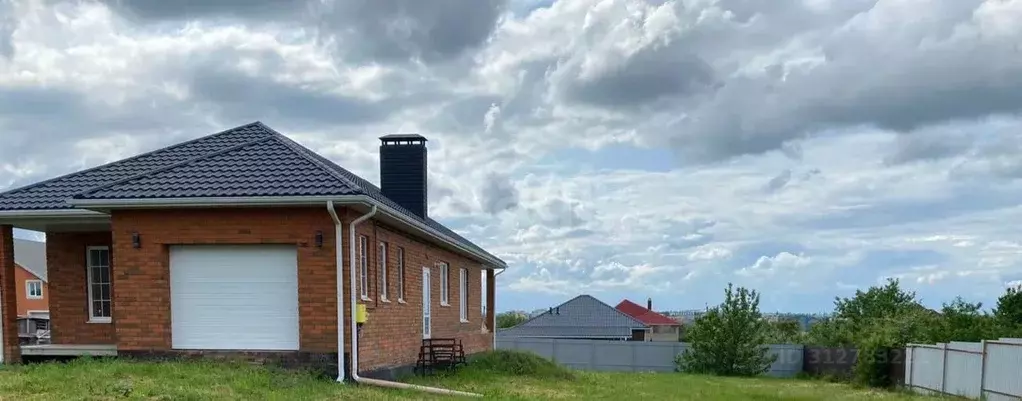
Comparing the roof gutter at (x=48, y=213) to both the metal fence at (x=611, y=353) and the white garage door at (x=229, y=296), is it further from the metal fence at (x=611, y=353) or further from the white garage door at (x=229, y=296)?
the metal fence at (x=611, y=353)

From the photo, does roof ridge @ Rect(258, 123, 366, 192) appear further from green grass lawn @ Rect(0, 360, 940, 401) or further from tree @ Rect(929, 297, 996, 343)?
tree @ Rect(929, 297, 996, 343)

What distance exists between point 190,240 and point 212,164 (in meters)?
1.36

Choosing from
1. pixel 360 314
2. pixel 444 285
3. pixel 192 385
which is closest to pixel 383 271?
pixel 360 314

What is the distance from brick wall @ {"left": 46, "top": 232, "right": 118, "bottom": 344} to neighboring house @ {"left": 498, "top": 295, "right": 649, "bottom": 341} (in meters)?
44.7

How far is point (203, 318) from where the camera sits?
42.9ft

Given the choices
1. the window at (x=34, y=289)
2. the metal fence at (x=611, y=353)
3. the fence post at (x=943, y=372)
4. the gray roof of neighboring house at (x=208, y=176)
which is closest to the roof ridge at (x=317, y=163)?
the gray roof of neighboring house at (x=208, y=176)

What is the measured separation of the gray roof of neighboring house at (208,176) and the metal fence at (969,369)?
13.0m

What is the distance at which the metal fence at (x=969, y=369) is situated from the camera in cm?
1764

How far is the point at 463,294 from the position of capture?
76.6ft

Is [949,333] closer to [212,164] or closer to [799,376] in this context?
[799,376]

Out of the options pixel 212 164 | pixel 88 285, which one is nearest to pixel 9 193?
pixel 88 285

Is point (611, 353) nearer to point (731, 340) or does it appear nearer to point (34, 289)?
point (731, 340)

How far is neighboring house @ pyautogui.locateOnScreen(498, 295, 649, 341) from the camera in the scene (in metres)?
59.6

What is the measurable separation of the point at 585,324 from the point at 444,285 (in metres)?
40.4
